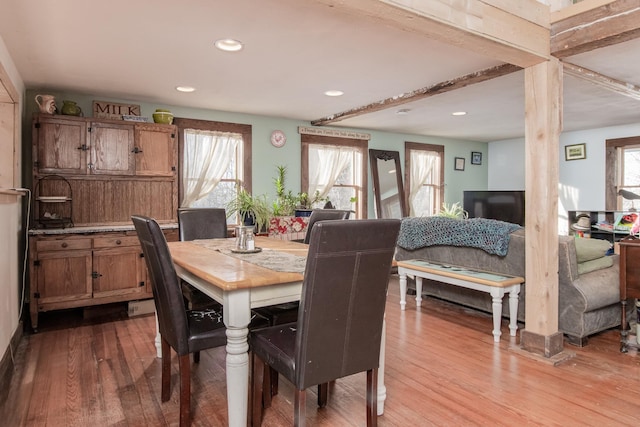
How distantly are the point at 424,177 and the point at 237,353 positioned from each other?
588cm

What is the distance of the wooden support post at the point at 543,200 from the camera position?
9.05ft

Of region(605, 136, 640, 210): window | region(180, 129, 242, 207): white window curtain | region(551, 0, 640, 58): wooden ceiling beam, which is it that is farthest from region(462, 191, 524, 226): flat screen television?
region(180, 129, 242, 207): white window curtain

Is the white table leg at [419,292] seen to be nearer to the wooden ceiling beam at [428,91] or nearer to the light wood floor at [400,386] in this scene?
the light wood floor at [400,386]

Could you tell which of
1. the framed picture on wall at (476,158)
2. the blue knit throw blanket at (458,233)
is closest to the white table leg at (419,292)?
the blue knit throw blanket at (458,233)

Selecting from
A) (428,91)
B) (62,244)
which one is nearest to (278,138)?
(428,91)

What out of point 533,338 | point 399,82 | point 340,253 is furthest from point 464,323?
point 340,253

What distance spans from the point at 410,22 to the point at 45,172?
356 centimetres

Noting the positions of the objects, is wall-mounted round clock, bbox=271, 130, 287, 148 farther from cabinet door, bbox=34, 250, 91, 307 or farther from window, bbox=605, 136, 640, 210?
window, bbox=605, 136, 640, 210

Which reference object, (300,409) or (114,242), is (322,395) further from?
(114,242)

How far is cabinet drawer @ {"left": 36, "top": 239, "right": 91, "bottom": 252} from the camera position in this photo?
354 cm

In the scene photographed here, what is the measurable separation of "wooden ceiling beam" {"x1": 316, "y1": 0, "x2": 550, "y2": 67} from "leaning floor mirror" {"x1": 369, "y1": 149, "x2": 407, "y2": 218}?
12.0 ft

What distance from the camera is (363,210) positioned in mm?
6363

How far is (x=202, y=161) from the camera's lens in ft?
16.6

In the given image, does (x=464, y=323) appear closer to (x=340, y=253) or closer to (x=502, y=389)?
(x=502, y=389)
